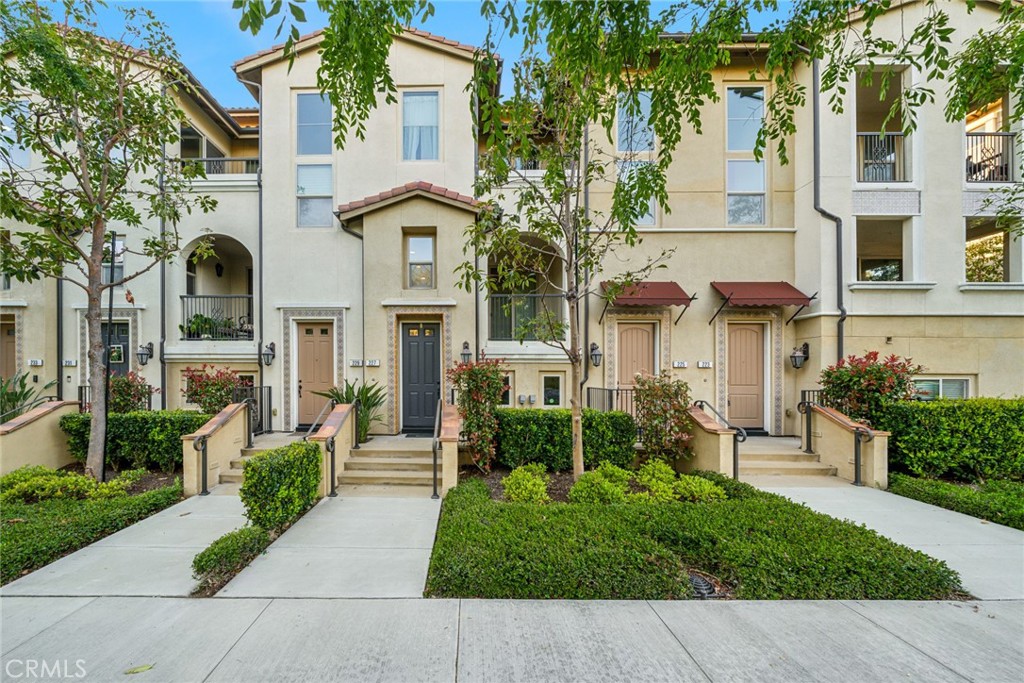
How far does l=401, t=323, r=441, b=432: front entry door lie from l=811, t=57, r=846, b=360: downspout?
29.1 feet

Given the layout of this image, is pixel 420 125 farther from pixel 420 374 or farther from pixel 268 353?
pixel 268 353

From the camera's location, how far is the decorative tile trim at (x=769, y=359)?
387 inches

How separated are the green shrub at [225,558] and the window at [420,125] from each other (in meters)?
8.64

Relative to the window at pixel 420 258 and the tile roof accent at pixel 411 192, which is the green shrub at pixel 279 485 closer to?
the window at pixel 420 258

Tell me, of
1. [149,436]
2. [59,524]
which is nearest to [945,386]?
[59,524]

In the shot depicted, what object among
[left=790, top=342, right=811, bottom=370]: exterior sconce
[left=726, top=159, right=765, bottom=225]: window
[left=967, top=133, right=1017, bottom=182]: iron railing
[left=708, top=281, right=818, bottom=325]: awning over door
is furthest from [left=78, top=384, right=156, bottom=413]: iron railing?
[left=967, top=133, right=1017, bottom=182]: iron railing

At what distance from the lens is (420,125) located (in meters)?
9.98

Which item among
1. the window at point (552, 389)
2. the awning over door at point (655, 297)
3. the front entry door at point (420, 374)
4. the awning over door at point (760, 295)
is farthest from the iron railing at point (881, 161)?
the front entry door at point (420, 374)

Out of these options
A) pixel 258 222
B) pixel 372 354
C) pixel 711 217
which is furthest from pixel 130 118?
pixel 711 217

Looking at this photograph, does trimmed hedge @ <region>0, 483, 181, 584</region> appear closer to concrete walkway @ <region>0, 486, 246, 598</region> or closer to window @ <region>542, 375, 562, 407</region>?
concrete walkway @ <region>0, 486, 246, 598</region>

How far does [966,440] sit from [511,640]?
8.68m

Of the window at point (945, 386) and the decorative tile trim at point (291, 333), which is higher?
the decorative tile trim at point (291, 333)

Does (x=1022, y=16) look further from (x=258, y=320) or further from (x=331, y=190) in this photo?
(x=258, y=320)

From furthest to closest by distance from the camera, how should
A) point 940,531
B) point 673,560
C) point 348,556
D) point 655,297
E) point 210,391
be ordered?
point 655,297, point 210,391, point 940,531, point 348,556, point 673,560
